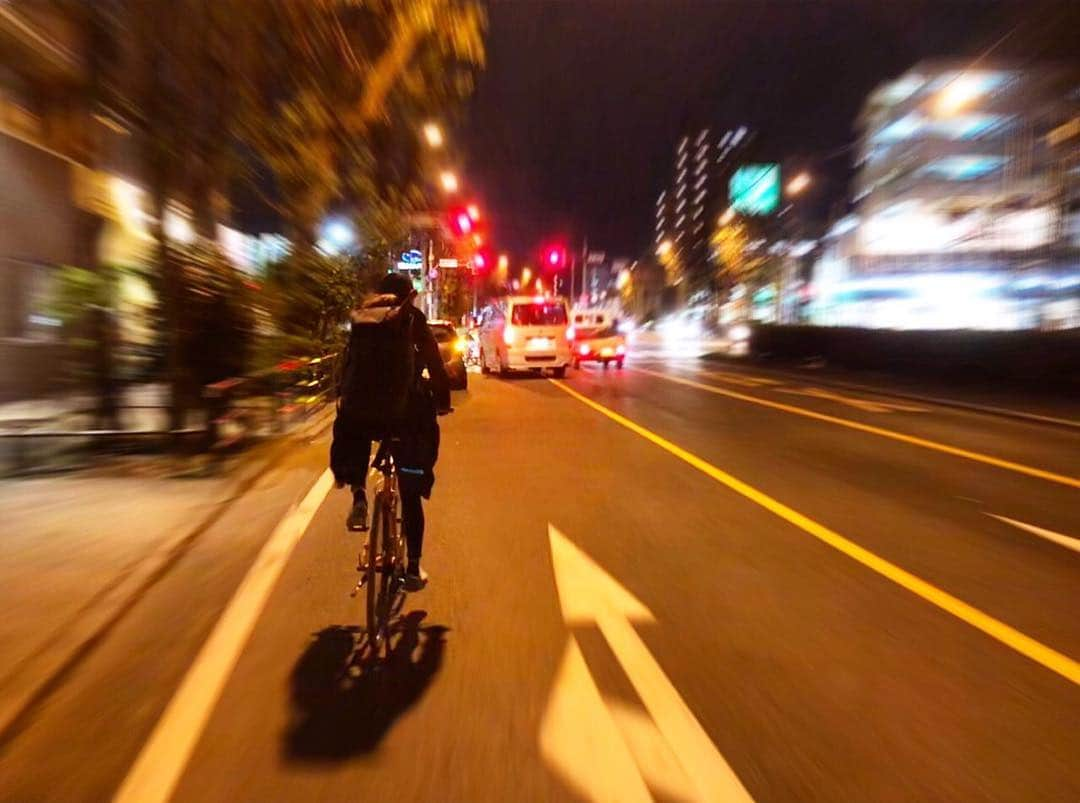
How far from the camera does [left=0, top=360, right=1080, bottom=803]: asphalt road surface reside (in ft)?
13.1

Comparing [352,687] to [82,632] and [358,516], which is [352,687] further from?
[82,632]

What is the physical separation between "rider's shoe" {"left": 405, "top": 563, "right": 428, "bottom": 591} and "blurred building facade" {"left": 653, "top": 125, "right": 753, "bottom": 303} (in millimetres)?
65889

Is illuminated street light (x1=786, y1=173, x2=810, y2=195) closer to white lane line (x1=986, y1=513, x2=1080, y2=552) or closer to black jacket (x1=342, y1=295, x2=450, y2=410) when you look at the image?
white lane line (x1=986, y1=513, x2=1080, y2=552)

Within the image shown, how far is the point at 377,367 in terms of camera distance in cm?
562

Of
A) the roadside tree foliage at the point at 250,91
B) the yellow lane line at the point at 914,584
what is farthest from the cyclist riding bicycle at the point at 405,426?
the roadside tree foliage at the point at 250,91

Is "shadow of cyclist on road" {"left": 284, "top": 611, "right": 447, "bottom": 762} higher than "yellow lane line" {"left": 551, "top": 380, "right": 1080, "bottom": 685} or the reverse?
higher

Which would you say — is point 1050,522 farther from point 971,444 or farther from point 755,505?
point 971,444

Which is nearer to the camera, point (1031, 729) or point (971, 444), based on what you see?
point (1031, 729)

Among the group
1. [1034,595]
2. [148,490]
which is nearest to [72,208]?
[148,490]

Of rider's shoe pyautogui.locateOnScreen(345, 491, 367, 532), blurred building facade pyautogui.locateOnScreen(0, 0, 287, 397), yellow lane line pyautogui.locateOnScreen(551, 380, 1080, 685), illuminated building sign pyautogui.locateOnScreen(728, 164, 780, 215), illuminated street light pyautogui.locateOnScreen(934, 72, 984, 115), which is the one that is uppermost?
illuminated street light pyautogui.locateOnScreen(934, 72, 984, 115)

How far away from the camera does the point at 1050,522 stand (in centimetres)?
902

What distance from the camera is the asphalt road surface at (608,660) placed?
400 centimetres

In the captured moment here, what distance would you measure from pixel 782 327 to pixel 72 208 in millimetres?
26498

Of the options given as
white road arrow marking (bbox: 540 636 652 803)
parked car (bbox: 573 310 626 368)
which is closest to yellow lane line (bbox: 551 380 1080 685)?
white road arrow marking (bbox: 540 636 652 803)
